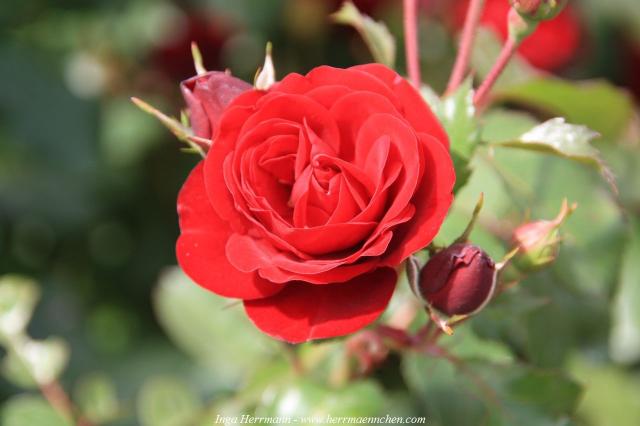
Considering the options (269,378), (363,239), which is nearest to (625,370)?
(269,378)

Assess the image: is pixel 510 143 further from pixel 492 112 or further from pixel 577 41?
pixel 577 41

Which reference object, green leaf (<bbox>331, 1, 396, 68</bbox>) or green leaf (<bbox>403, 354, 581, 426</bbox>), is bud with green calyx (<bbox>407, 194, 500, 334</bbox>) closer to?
green leaf (<bbox>403, 354, 581, 426</bbox>)

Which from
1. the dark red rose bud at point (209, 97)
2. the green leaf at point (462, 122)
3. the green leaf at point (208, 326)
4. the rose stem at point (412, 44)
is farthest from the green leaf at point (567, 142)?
the green leaf at point (208, 326)

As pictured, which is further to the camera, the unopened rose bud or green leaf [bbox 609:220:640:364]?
green leaf [bbox 609:220:640:364]

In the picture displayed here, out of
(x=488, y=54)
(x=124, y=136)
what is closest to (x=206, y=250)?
(x=488, y=54)

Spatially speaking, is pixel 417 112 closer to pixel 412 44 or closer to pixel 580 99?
pixel 412 44

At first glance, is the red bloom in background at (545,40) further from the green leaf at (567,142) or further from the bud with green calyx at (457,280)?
the bud with green calyx at (457,280)

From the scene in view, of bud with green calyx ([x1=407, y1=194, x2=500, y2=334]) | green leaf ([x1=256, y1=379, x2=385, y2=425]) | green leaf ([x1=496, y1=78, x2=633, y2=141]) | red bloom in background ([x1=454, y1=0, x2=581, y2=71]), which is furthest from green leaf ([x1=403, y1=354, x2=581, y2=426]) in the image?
red bloom in background ([x1=454, y1=0, x2=581, y2=71])
